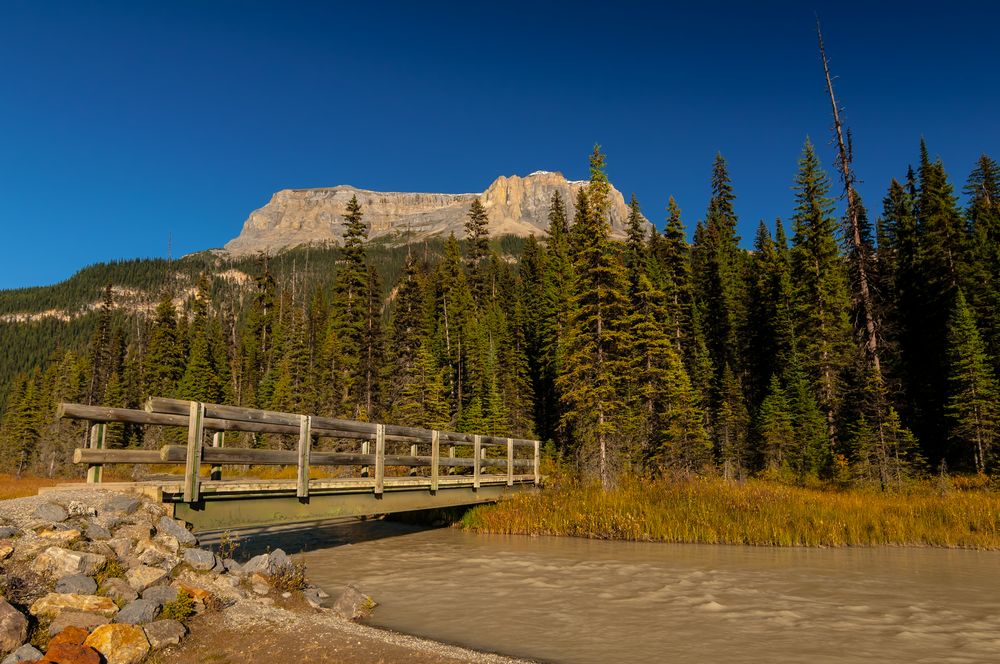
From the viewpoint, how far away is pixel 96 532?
7.22 metres

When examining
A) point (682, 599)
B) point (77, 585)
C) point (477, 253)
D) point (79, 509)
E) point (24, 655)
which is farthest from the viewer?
point (477, 253)

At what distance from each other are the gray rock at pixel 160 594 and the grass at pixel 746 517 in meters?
12.5

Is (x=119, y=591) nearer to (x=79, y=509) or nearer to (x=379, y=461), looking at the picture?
(x=79, y=509)

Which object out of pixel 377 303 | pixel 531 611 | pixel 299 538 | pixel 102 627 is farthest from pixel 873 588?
pixel 377 303

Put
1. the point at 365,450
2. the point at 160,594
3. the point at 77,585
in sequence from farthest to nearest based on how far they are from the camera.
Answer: the point at 365,450 → the point at 160,594 → the point at 77,585

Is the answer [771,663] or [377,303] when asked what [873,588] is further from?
[377,303]

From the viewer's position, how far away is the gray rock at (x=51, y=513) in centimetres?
712

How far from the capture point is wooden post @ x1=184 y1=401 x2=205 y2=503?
352 inches

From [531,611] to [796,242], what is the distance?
138 ft

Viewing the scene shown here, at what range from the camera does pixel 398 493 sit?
45.7 feet

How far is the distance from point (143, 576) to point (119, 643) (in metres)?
1.39

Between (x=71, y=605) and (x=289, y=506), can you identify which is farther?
(x=289, y=506)

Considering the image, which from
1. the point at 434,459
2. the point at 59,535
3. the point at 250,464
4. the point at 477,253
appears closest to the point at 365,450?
the point at 434,459

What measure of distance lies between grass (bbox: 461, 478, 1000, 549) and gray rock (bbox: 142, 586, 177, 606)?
12.5 meters
